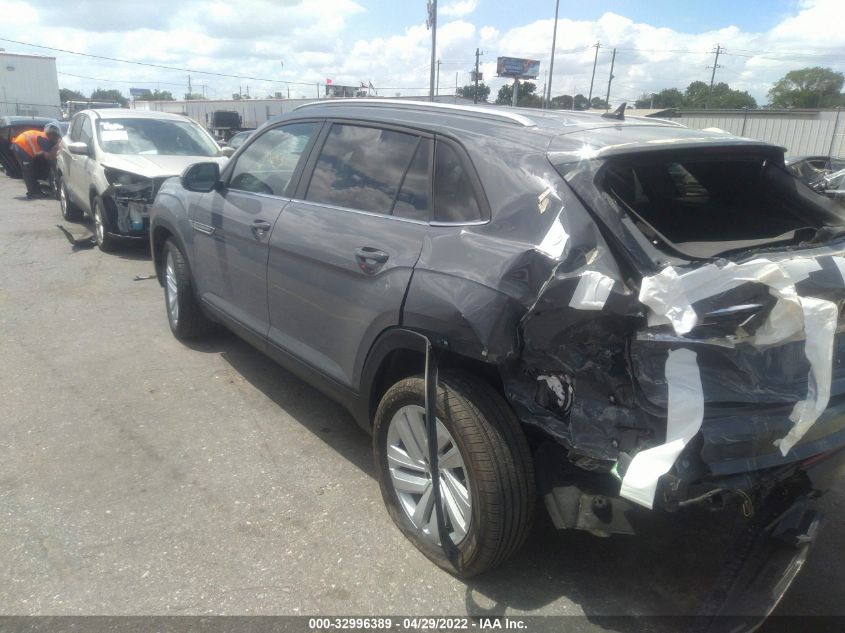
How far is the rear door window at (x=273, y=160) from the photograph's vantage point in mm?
3732

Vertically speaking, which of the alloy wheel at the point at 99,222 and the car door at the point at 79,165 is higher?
the car door at the point at 79,165

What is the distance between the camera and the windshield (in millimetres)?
8742

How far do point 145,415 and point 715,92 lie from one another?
289ft

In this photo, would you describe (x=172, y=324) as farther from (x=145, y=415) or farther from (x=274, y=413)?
(x=274, y=413)

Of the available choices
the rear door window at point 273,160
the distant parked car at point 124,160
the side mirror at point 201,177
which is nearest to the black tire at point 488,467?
the rear door window at point 273,160

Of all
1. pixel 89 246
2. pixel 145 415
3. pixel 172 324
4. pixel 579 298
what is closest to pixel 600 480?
pixel 579 298

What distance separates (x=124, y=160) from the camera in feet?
27.0

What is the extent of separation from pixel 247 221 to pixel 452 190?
5.31 feet

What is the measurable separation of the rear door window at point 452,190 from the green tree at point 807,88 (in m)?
78.7

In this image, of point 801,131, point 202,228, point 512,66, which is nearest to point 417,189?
point 202,228

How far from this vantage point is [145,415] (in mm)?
4043

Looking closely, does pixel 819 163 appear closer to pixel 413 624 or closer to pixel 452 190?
pixel 452 190

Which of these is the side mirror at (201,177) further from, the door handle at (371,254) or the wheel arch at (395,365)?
the wheel arch at (395,365)

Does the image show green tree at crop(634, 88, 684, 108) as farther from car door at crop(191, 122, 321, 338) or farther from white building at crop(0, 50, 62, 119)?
car door at crop(191, 122, 321, 338)
